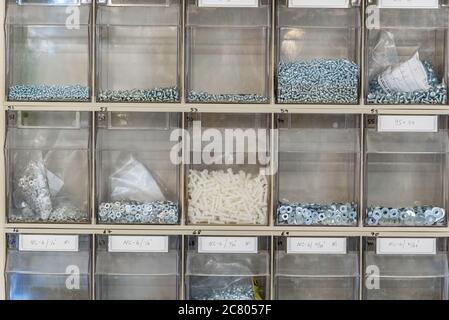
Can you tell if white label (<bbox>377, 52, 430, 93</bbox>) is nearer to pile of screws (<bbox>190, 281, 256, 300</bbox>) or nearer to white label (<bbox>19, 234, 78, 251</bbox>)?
pile of screws (<bbox>190, 281, 256, 300</bbox>)

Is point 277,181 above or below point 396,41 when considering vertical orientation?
below

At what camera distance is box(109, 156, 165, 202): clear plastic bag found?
76.2 inches

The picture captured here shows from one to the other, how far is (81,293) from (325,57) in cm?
108

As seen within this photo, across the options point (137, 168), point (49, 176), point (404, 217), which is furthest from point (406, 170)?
point (49, 176)

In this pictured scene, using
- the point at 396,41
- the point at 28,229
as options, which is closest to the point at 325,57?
the point at 396,41

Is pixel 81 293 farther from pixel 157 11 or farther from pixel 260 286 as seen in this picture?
pixel 157 11

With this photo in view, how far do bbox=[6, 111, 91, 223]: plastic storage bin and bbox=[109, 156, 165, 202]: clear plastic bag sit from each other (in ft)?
0.30

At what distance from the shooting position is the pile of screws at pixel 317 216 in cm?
188

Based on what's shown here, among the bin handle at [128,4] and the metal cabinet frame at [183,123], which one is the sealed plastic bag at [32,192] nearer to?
the metal cabinet frame at [183,123]

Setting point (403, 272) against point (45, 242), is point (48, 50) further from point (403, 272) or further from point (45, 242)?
point (403, 272)

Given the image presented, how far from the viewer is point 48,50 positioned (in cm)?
193

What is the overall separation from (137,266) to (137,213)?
0.18 m

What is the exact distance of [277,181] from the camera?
1.92m
